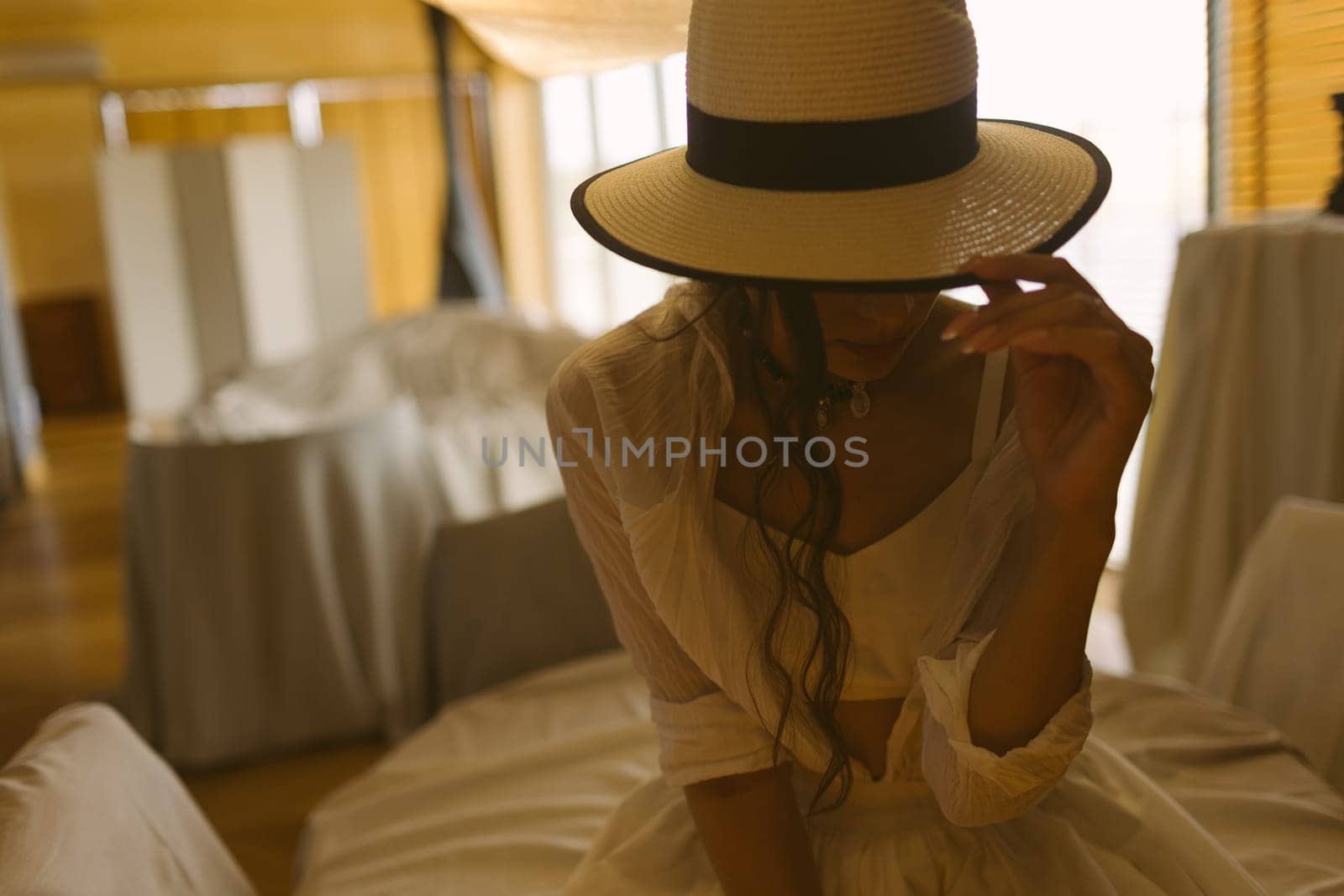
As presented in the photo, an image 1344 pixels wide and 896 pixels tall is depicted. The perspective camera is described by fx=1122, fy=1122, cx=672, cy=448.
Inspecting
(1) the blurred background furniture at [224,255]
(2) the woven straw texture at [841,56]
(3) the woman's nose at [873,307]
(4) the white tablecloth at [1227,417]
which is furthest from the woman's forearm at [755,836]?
(1) the blurred background furniture at [224,255]

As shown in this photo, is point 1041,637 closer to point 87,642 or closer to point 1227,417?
point 1227,417

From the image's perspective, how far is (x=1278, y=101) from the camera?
2.42m

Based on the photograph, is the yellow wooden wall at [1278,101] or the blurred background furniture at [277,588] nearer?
the yellow wooden wall at [1278,101]

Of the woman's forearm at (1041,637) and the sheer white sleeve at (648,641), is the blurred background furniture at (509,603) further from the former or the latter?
the woman's forearm at (1041,637)

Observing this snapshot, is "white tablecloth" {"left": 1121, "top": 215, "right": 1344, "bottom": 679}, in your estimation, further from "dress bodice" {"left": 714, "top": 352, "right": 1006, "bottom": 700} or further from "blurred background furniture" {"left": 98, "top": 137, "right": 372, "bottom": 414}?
"blurred background furniture" {"left": 98, "top": 137, "right": 372, "bottom": 414}

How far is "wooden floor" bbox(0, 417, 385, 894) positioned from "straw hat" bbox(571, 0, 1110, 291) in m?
1.78

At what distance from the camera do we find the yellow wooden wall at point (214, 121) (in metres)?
6.59

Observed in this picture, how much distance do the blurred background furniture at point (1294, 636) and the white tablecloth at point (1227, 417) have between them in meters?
0.68

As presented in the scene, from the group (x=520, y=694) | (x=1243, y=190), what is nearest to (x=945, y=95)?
(x=520, y=694)

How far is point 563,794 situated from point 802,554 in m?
0.48

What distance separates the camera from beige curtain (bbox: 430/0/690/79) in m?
1.12

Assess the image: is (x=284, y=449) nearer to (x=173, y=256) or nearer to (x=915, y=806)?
(x=915, y=806)

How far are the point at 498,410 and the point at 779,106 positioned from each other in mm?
2660

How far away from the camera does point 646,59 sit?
122 cm
